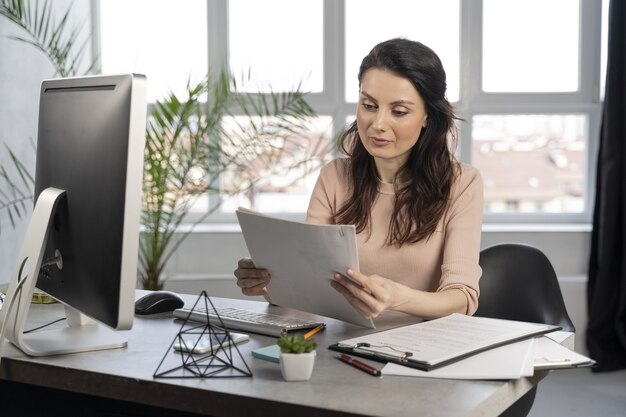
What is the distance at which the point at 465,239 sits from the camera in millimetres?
Result: 2098

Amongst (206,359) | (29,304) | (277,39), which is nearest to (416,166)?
(206,359)

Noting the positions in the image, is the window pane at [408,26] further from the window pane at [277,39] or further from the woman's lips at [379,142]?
the woman's lips at [379,142]

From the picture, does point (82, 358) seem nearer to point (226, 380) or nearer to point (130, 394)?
point (130, 394)

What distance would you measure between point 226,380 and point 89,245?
32cm

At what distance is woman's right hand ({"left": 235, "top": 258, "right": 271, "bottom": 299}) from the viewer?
1.87 meters

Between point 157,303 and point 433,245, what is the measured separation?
2.38 feet

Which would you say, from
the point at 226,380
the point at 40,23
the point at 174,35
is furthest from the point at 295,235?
the point at 174,35

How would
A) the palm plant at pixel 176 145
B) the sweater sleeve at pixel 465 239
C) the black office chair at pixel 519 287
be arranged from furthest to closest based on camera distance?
the palm plant at pixel 176 145
the black office chair at pixel 519 287
the sweater sleeve at pixel 465 239

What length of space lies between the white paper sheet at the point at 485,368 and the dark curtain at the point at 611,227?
275cm

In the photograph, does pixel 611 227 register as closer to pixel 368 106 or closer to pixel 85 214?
pixel 368 106

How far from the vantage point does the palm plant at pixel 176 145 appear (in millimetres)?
3713

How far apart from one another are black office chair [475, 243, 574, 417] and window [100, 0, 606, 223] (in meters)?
2.05

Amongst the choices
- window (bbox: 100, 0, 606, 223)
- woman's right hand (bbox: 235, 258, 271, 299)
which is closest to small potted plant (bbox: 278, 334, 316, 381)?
woman's right hand (bbox: 235, 258, 271, 299)

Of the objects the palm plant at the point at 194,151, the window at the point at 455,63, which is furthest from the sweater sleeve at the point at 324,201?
the window at the point at 455,63
